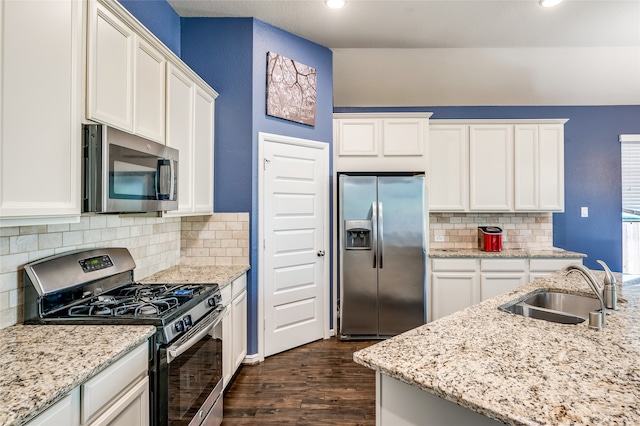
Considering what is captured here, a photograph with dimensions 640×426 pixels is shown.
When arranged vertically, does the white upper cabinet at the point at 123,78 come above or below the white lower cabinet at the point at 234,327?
above

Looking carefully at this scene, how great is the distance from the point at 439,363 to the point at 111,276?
1.76 metres

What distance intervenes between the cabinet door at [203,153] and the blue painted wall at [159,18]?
554 millimetres

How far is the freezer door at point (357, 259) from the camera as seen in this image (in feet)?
10.8

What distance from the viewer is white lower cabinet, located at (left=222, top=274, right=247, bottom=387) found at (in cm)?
227

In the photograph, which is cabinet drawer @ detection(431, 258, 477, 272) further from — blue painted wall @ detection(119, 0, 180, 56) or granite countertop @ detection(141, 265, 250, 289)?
blue painted wall @ detection(119, 0, 180, 56)

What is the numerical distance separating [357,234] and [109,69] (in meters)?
2.40

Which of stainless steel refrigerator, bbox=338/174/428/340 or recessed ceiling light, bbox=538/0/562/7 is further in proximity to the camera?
stainless steel refrigerator, bbox=338/174/428/340

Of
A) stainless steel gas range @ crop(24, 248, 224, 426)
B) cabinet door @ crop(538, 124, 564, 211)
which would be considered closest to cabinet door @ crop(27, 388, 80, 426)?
stainless steel gas range @ crop(24, 248, 224, 426)

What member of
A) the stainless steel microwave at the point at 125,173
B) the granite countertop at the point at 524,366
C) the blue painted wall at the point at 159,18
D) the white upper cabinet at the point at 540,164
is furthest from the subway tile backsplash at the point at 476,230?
the blue painted wall at the point at 159,18

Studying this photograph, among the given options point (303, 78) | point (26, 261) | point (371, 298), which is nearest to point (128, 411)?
point (26, 261)

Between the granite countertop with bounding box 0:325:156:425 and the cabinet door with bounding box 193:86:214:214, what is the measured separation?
1.24 meters

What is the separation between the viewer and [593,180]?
4250 millimetres

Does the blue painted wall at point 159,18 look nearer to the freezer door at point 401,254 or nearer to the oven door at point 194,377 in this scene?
the oven door at point 194,377

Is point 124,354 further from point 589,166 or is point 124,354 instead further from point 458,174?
point 589,166
